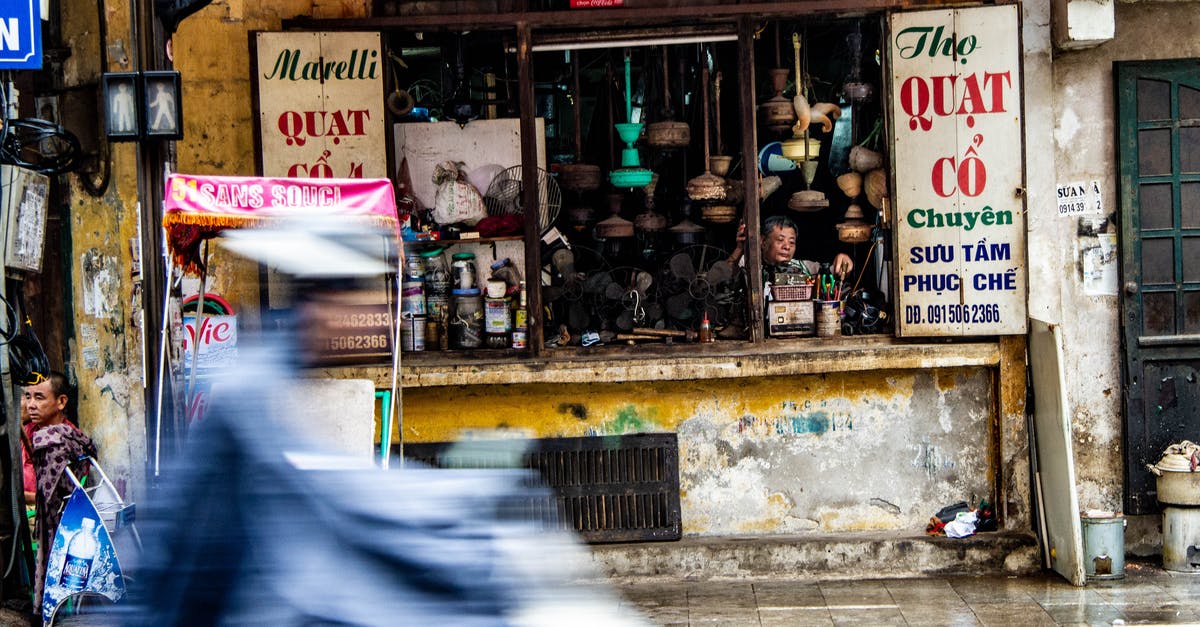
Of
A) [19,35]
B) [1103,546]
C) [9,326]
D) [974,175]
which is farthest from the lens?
[974,175]

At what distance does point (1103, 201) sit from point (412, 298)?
14.2ft

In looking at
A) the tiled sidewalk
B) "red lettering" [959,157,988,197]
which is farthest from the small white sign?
the tiled sidewalk

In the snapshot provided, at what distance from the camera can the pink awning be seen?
6.50 meters

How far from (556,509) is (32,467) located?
311 centimetres

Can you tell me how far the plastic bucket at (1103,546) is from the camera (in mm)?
7461

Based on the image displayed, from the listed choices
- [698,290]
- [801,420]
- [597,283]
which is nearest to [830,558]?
[801,420]

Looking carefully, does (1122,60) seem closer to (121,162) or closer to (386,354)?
(386,354)

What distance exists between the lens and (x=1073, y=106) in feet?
26.1

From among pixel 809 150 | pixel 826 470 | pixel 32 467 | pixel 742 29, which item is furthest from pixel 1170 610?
pixel 32 467

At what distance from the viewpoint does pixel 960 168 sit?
25.5 ft

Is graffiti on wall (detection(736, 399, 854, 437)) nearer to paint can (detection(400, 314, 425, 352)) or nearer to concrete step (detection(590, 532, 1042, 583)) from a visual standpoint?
concrete step (detection(590, 532, 1042, 583))

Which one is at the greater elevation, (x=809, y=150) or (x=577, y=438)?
(x=809, y=150)

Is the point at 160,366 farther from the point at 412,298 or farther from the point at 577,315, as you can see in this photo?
the point at 577,315

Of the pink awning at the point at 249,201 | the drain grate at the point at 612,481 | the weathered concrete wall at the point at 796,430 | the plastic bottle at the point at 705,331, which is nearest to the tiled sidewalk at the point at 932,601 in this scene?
the drain grate at the point at 612,481
